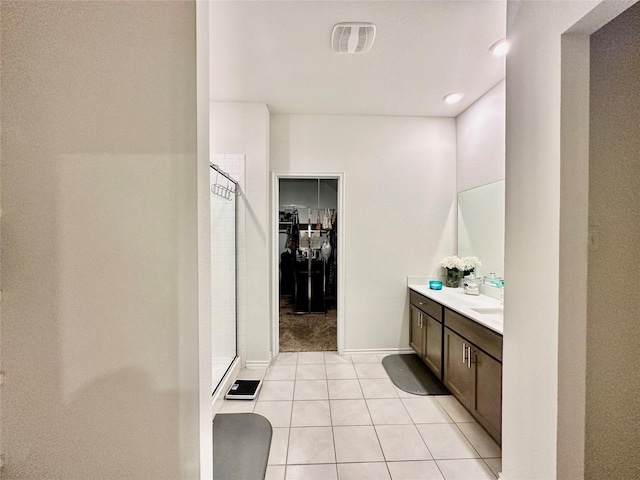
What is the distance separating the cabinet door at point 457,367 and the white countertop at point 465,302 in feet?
0.72

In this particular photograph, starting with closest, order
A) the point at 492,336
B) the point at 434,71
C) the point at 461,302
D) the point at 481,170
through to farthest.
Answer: the point at 492,336 < the point at 434,71 < the point at 461,302 < the point at 481,170

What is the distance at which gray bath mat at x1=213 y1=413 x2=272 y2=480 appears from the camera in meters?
1.61

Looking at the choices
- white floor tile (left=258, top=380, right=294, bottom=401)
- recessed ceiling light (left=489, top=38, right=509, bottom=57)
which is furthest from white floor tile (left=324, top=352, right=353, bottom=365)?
recessed ceiling light (left=489, top=38, right=509, bottom=57)

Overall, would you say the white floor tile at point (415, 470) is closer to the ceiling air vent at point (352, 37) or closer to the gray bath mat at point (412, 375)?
the gray bath mat at point (412, 375)

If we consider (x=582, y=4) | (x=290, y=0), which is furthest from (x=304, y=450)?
(x=290, y=0)

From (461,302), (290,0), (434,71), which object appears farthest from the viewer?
(461,302)

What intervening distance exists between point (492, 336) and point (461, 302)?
2.34 ft

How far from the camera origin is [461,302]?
7.98 ft

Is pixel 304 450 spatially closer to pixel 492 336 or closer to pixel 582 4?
pixel 492 336

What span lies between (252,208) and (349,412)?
6.61ft

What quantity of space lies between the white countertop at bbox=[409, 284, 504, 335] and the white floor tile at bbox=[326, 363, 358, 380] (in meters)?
1.06

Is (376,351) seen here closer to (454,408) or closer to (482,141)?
(454,408)

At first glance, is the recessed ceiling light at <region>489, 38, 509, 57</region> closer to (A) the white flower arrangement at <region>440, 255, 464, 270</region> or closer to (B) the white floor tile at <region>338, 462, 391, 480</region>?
(A) the white flower arrangement at <region>440, 255, 464, 270</region>

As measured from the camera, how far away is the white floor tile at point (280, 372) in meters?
2.73
